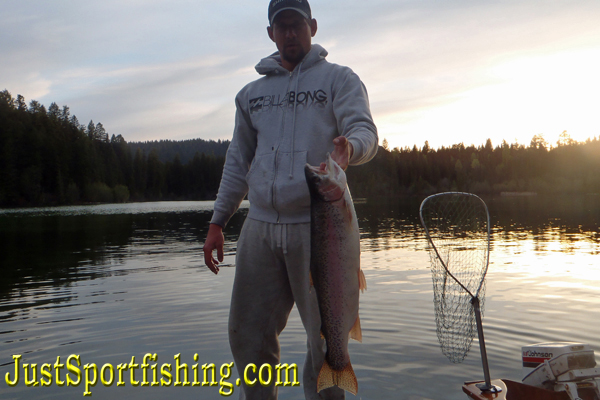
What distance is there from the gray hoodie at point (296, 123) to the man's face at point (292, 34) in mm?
64

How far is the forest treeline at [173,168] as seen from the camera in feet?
297

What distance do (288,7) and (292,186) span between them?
113 cm

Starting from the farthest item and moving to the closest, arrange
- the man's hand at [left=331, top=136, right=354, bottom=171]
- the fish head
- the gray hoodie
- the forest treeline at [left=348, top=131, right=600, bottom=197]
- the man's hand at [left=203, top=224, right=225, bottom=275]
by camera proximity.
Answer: the forest treeline at [left=348, top=131, right=600, bottom=197] < the man's hand at [left=203, top=224, right=225, bottom=275] < the gray hoodie < the man's hand at [left=331, top=136, right=354, bottom=171] < the fish head

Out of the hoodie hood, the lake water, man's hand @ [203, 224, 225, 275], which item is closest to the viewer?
the hoodie hood

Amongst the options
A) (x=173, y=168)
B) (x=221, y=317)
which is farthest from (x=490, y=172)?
(x=221, y=317)

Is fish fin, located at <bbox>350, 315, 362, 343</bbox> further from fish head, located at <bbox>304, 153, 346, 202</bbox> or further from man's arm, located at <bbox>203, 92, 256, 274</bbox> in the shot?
man's arm, located at <bbox>203, 92, 256, 274</bbox>

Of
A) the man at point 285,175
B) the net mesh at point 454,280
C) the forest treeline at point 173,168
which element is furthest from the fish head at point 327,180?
the forest treeline at point 173,168

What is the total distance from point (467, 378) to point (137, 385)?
3423mm

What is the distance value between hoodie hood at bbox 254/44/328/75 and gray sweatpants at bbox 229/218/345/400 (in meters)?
1.06

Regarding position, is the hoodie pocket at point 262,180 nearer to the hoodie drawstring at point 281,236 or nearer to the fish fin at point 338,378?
the hoodie drawstring at point 281,236

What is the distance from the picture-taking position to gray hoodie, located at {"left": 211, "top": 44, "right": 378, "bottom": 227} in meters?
3.07

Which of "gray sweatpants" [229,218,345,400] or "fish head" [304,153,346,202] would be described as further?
"gray sweatpants" [229,218,345,400]

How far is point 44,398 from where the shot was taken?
4.82m

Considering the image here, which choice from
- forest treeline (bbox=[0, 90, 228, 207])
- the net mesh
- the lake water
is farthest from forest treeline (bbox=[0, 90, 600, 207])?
the net mesh
